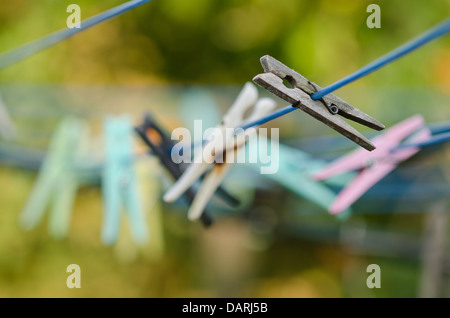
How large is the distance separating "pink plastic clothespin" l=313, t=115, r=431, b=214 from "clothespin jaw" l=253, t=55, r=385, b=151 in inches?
12.2

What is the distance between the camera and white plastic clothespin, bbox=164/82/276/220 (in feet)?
2.76

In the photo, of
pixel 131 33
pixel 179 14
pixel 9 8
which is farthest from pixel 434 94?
pixel 9 8

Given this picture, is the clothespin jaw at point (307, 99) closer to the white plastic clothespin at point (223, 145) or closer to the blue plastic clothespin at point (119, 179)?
the white plastic clothespin at point (223, 145)

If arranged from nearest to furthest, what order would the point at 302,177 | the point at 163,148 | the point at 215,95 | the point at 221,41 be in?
1. the point at 163,148
2. the point at 302,177
3. the point at 215,95
4. the point at 221,41

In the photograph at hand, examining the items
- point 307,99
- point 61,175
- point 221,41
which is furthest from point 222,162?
point 221,41

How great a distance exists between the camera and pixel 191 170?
2.89 ft

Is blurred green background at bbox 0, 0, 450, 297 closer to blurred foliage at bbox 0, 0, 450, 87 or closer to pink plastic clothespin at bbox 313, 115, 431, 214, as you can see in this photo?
blurred foliage at bbox 0, 0, 450, 87

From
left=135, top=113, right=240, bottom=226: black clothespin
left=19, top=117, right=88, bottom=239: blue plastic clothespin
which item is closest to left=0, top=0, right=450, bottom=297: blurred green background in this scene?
left=19, top=117, right=88, bottom=239: blue plastic clothespin

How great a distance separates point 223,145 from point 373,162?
0.94ft

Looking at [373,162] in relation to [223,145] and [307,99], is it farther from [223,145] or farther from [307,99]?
[307,99]

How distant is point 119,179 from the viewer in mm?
1103

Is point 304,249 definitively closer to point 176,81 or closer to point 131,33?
point 176,81

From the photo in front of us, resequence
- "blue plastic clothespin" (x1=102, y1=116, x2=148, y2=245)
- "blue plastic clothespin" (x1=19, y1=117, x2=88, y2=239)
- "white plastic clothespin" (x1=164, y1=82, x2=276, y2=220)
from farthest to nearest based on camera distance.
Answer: "blue plastic clothespin" (x1=19, y1=117, x2=88, y2=239)
"blue plastic clothespin" (x1=102, y1=116, x2=148, y2=245)
"white plastic clothespin" (x1=164, y1=82, x2=276, y2=220)

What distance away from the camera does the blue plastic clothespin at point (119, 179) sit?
1.09 m
